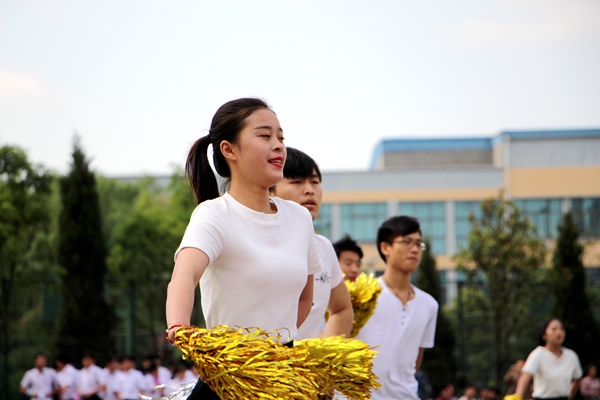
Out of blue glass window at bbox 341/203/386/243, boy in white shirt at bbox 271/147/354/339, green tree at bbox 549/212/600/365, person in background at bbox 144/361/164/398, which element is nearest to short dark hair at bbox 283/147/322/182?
boy in white shirt at bbox 271/147/354/339

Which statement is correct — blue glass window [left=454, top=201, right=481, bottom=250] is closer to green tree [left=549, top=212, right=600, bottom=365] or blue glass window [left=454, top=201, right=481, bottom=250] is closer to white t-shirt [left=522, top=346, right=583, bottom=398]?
green tree [left=549, top=212, right=600, bottom=365]

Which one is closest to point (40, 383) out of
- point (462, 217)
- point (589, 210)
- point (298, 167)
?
point (298, 167)

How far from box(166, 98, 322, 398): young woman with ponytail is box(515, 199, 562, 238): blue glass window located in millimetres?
42039

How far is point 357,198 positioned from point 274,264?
42.4m

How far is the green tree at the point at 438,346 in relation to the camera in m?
20.0

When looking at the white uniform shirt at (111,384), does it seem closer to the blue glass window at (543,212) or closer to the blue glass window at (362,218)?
the blue glass window at (362,218)

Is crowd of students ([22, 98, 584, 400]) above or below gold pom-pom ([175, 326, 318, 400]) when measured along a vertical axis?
above

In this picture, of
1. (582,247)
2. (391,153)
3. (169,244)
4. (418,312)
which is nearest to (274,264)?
(418,312)

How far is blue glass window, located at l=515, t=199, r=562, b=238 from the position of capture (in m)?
43.8

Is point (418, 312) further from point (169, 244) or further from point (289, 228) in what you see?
point (169, 244)

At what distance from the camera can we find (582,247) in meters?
20.6

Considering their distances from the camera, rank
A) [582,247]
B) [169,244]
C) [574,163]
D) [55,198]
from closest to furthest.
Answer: [582,247] → [169,244] → [55,198] → [574,163]

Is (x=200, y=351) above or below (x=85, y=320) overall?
above

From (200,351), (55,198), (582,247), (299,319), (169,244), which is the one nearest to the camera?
(200,351)
